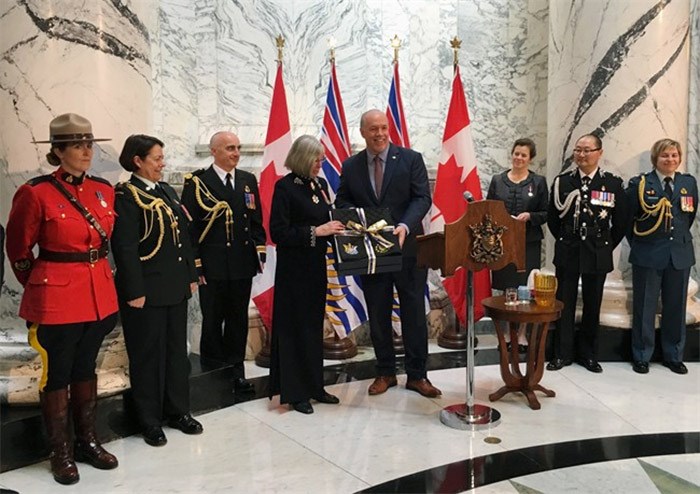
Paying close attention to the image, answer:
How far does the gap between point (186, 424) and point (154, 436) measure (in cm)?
22

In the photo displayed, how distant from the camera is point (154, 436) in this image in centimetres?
362

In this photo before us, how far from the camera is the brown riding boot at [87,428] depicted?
3340mm

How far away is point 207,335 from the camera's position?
444 cm

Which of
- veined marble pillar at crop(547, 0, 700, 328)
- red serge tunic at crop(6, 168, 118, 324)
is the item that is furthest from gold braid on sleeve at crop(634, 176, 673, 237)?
red serge tunic at crop(6, 168, 118, 324)

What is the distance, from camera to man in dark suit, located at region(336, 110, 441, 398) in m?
4.21

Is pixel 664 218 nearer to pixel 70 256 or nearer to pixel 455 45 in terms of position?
pixel 455 45

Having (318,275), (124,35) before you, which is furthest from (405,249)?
(124,35)

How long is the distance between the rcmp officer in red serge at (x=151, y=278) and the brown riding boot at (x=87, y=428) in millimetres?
275

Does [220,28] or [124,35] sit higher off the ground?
[220,28]

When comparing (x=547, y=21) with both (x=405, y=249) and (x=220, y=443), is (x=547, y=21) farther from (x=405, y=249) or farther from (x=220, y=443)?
Result: (x=220, y=443)

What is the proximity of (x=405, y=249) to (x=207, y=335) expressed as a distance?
4.52ft

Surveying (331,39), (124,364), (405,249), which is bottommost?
(124,364)

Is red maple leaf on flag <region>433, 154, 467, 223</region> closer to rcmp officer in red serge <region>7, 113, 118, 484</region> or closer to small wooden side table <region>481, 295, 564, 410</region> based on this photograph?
small wooden side table <region>481, 295, 564, 410</region>

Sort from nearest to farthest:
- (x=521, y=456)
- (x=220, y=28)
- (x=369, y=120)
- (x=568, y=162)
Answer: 1. (x=521, y=456)
2. (x=369, y=120)
3. (x=568, y=162)
4. (x=220, y=28)
